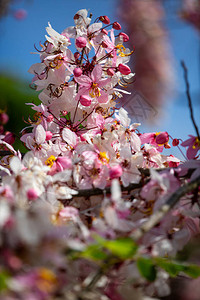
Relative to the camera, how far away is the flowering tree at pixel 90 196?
235 mm

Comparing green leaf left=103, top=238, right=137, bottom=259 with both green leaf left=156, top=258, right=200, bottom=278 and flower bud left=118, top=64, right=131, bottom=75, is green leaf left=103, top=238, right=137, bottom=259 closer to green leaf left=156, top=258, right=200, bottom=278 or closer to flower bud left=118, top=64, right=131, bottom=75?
green leaf left=156, top=258, right=200, bottom=278

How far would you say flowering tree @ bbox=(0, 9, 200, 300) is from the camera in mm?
235

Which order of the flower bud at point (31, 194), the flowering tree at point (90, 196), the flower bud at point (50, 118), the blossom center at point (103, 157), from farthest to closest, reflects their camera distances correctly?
the flower bud at point (50, 118)
the blossom center at point (103, 157)
the flower bud at point (31, 194)
the flowering tree at point (90, 196)

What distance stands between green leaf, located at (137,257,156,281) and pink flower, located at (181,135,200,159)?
0.76 ft

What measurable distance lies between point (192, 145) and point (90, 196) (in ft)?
0.55

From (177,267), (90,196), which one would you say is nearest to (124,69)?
(90,196)

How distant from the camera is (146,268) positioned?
0.94 ft

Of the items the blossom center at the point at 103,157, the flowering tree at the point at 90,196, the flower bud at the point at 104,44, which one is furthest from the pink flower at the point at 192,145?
the flower bud at the point at 104,44

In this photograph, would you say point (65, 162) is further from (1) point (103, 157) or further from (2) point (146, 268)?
(2) point (146, 268)

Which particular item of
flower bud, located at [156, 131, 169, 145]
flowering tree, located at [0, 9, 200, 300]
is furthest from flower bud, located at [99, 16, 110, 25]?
flower bud, located at [156, 131, 169, 145]

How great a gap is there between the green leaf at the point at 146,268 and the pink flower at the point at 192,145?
232 millimetres

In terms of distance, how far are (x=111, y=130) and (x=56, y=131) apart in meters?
0.13

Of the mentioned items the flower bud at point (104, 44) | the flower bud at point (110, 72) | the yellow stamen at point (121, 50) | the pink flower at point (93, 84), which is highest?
the yellow stamen at point (121, 50)

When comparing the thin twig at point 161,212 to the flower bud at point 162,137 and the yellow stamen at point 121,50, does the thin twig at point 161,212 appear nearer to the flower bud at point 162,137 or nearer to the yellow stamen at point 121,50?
the flower bud at point 162,137
